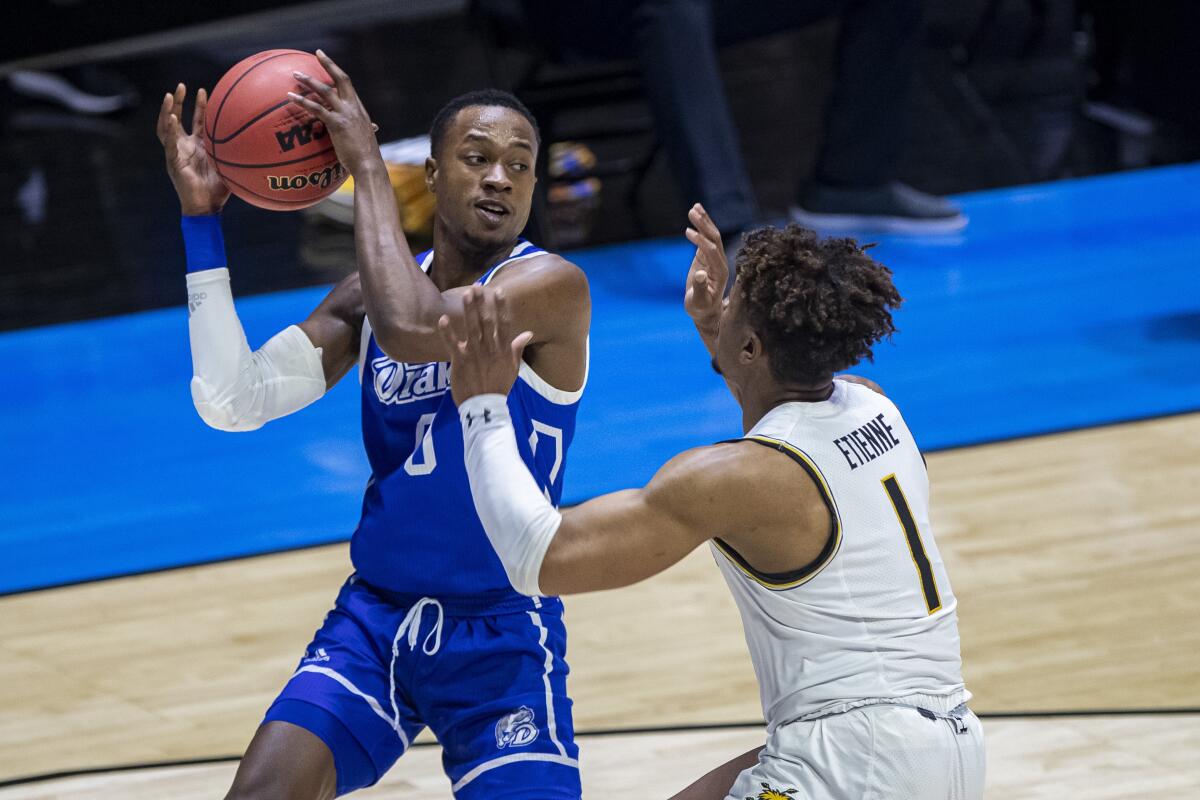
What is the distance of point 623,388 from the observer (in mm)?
6578

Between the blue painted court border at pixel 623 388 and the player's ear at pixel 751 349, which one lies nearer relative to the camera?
the player's ear at pixel 751 349

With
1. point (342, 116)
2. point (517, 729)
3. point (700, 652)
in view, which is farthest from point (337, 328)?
point (700, 652)

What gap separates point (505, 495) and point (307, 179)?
3.08ft

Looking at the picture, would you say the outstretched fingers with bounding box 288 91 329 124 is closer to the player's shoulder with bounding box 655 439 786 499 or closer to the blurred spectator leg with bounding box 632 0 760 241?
the player's shoulder with bounding box 655 439 786 499

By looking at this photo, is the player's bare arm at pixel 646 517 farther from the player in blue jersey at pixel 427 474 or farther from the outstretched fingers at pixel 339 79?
the outstretched fingers at pixel 339 79

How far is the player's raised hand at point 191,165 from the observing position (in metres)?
3.20

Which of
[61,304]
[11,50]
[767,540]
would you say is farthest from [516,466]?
[11,50]

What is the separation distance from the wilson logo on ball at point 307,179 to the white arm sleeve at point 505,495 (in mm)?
769

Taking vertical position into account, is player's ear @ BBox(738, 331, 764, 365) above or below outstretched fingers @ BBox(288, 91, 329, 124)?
below

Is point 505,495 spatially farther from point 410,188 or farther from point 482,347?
point 410,188

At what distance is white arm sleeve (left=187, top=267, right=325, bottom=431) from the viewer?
314 cm

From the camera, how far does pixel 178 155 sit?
3213 mm

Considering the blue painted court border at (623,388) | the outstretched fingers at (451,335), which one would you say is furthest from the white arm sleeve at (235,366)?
the blue painted court border at (623,388)

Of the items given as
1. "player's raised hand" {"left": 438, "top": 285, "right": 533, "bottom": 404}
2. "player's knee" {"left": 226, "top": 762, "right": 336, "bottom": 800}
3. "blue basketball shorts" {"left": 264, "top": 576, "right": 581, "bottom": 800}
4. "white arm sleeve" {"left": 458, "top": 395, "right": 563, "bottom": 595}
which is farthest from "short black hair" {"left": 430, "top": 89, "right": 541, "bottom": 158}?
"player's knee" {"left": 226, "top": 762, "right": 336, "bottom": 800}
